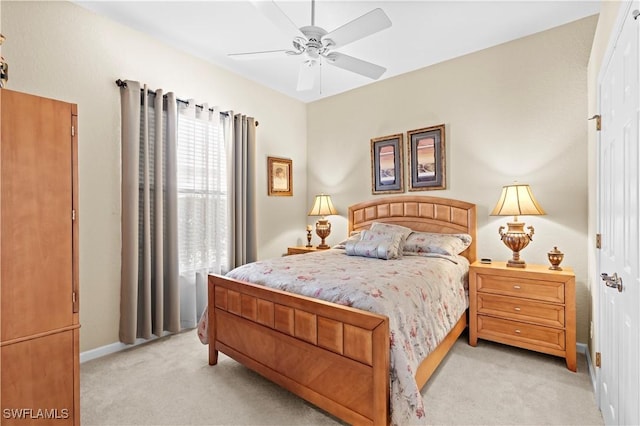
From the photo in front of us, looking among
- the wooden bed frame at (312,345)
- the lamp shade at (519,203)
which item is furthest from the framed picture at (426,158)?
the wooden bed frame at (312,345)

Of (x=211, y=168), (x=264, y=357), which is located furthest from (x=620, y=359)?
(x=211, y=168)

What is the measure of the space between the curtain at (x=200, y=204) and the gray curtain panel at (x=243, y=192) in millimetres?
93

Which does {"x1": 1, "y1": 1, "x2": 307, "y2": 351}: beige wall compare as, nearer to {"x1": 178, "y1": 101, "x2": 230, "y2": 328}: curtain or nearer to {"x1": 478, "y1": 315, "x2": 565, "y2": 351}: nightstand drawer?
{"x1": 178, "y1": 101, "x2": 230, "y2": 328}: curtain

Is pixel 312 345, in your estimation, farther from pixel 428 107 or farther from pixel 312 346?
pixel 428 107

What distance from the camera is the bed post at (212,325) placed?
8.38 feet

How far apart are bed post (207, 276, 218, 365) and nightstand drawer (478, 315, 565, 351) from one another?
7.61ft

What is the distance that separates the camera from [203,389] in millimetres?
2209

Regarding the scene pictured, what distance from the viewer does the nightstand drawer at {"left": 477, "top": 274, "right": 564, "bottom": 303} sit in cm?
251

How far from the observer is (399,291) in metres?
1.96

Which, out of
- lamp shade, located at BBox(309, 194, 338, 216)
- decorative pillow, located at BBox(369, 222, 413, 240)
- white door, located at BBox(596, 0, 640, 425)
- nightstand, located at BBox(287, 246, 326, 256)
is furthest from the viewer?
lamp shade, located at BBox(309, 194, 338, 216)

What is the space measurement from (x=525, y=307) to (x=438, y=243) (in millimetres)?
889

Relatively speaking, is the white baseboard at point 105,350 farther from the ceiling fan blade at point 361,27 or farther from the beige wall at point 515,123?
the beige wall at point 515,123

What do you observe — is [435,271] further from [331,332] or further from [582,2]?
[582,2]

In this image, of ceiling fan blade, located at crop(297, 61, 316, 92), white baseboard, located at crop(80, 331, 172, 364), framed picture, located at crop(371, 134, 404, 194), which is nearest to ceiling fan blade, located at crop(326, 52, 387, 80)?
ceiling fan blade, located at crop(297, 61, 316, 92)
